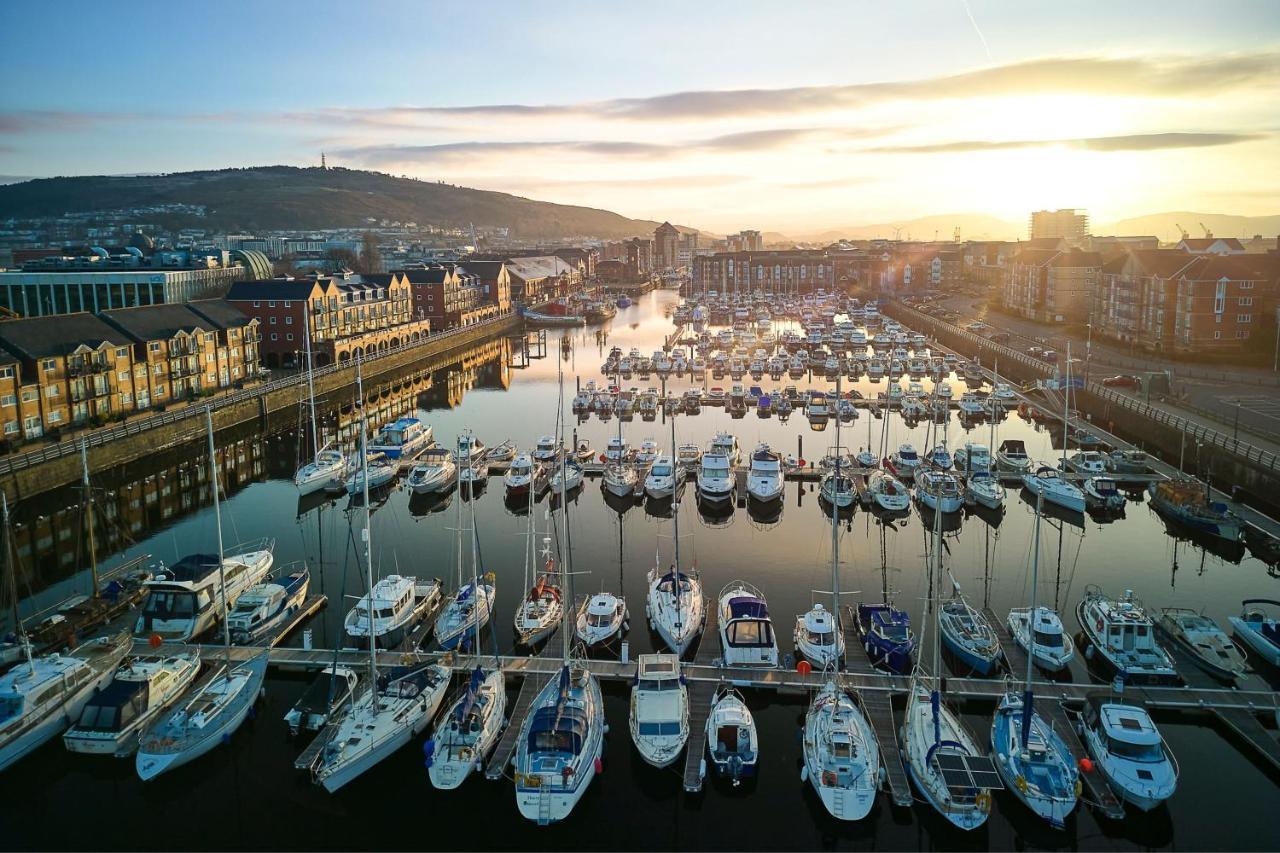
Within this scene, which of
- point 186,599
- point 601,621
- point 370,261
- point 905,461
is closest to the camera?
point 601,621

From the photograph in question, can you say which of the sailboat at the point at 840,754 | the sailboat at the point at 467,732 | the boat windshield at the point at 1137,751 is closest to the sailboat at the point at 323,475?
the sailboat at the point at 467,732

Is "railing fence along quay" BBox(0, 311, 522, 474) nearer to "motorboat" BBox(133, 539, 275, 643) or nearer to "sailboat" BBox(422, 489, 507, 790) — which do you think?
"motorboat" BBox(133, 539, 275, 643)

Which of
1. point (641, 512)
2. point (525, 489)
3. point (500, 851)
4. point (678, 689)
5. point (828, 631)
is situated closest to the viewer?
point (500, 851)

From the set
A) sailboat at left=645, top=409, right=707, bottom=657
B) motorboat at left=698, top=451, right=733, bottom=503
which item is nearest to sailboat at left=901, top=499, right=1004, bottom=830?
sailboat at left=645, top=409, right=707, bottom=657

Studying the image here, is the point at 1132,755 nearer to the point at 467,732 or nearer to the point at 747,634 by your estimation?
the point at 747,634

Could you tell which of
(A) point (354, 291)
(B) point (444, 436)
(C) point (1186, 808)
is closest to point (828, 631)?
(C) point (1186, 808)

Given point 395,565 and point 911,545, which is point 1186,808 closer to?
point 911,545

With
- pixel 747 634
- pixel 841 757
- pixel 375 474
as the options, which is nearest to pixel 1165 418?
pixel 747 634
